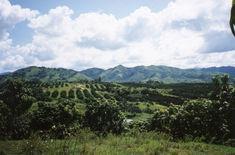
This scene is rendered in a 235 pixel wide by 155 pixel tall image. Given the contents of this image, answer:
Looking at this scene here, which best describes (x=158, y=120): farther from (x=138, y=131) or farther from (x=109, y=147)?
(x=109, y=147)

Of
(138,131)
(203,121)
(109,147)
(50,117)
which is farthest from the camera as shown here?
(50,117)

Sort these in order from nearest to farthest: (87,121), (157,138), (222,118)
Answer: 1. (157,138)
2. (222,118)
3. (87,121)

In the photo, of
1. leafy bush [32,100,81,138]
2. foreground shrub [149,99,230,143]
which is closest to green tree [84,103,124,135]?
leafy bush [32,100,81,138]

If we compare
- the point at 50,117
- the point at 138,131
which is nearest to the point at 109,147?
the point at 138,131

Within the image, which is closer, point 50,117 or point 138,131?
point 138,131

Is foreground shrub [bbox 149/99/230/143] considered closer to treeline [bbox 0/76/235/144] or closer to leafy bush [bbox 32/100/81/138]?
treeline [bbox 0/76/235/144]

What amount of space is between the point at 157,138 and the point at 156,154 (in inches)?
247

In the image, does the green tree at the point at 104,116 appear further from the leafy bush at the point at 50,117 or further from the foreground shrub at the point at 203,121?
the foreground shrub at the point at 203,121

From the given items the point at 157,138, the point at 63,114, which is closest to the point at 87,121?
the point at 63,114

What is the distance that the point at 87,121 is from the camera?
→ 7431 centimetres

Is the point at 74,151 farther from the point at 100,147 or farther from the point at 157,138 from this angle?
the point at 157,138

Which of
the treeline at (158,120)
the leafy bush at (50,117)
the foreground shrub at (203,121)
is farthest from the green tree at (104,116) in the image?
the foreground shrub at (203,121)

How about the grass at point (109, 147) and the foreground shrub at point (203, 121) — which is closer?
the grass at point (109, 147)

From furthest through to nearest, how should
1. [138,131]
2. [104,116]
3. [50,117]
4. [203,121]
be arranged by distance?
1. [104,116]
2. [50,117]
3. [203,121]
4. [138,131]
